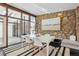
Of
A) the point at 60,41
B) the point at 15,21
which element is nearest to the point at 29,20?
the point at 15,21

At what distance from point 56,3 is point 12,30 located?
145 centimetres

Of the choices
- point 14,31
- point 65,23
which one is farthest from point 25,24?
point 65,23

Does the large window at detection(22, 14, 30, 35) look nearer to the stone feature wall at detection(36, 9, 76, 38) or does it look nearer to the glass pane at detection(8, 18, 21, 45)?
the glass pane at detection(8, 18, 21, 45)

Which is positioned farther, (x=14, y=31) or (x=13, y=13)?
(x=13, y=13)

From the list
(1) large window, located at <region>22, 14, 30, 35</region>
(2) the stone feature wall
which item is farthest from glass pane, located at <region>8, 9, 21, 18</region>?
(2) the stone feature wall

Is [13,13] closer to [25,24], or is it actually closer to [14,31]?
[25,24]

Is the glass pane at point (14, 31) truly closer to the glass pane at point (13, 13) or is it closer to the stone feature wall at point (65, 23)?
the glass pane at point (13, 13)

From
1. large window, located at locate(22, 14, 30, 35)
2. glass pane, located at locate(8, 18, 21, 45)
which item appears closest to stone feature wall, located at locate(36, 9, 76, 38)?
large window, located at locate(22, 14, 30, 35)

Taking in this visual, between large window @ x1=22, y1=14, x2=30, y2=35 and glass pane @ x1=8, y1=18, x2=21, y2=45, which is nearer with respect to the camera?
glass pane @ x1=8, y1=18, x2=21, y2=45

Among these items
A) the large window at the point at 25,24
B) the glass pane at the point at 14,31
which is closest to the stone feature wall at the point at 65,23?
the large window at the point at 25,24

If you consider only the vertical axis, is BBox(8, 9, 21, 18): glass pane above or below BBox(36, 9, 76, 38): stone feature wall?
above

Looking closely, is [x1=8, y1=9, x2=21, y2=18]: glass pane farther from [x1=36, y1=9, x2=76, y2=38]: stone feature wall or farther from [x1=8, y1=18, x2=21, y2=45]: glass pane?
[x1=36, y1=9, x2=76, y2=38]: stone feature wall

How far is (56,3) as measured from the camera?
249 centimetres

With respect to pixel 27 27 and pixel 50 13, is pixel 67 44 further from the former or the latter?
pixel 27 27
